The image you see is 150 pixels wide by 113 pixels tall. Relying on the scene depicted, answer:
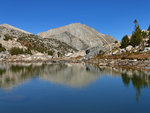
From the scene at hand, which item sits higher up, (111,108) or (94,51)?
(94,51)

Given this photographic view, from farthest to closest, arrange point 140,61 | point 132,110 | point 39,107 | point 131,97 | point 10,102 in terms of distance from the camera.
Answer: point 140,61, point 131,97, point 10,102, point 39,107, point 132,110

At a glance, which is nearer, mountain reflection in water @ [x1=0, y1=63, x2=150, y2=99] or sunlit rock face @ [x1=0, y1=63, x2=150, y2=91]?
mountain reflection in water @ [x1=0, y1=63, x2=150, y2=99]

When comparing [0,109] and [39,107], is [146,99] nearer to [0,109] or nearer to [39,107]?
[39,107]

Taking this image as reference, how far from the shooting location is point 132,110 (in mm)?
17859

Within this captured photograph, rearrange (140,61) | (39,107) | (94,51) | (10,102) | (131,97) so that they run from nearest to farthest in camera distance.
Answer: (39,107), (10,102), (131,97), (140,61), (94,51)

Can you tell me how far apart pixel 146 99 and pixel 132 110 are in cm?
574

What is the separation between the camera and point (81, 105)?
19.8m

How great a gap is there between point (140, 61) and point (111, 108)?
54.8 meters

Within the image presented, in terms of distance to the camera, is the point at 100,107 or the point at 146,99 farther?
the point at 146,99

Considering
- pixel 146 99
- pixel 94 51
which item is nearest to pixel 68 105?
pixel 146 99

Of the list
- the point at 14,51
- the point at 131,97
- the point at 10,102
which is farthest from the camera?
the point at 14,51

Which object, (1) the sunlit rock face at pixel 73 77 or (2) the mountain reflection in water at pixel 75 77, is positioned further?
(1) the sunlit rock face at pixel 73 77

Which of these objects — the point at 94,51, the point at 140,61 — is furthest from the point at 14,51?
the point at 140,61

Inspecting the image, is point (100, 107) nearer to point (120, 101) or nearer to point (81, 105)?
point (81, 105)
